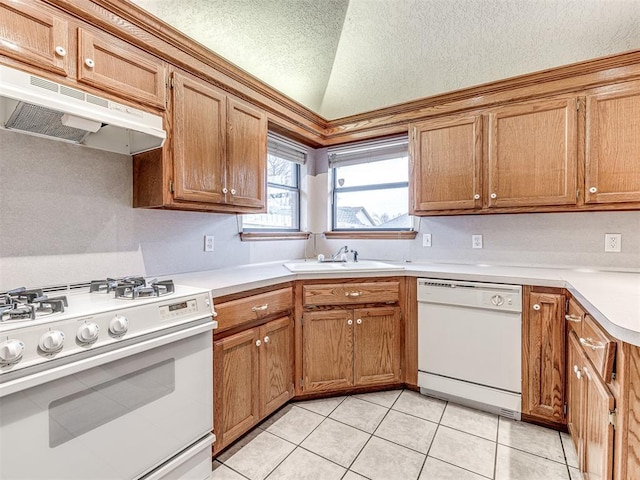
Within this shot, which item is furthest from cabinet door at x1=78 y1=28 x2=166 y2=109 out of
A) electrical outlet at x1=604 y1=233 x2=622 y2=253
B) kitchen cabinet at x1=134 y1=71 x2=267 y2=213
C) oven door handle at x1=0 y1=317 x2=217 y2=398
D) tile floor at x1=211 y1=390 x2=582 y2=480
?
electrical outlet at x1=604 y1=233 x2=622 y2=253

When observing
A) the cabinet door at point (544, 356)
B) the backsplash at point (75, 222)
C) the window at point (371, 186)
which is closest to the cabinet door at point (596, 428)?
the cabinet door at point (544, 356)

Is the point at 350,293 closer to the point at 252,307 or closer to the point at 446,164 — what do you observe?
the point at 252,307

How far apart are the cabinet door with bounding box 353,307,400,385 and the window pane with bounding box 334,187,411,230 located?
3.31 ft

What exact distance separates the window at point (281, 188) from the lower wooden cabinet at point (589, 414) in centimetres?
228

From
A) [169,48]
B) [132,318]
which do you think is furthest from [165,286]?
[169,48]

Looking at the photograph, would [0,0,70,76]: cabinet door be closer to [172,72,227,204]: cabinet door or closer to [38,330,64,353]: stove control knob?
[172,72,227,204]: cabinet door

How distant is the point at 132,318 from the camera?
3.80ft

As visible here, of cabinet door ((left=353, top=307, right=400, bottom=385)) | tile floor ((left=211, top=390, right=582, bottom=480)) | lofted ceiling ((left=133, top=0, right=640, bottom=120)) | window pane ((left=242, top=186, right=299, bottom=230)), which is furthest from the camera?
window pane ((left=242, top=186, right=299, bottom=230))

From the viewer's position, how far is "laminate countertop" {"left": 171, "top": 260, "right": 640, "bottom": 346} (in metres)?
1.04

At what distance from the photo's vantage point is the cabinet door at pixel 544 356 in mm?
1793

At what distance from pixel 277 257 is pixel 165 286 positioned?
4.83ft

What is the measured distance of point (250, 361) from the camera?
177 centimetres

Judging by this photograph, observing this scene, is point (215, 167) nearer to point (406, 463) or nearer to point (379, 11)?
point (379, 11)

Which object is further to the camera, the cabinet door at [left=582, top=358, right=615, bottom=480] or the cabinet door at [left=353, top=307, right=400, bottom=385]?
the cabinet door at [left=353, top=307, right=400, bottom=385]
